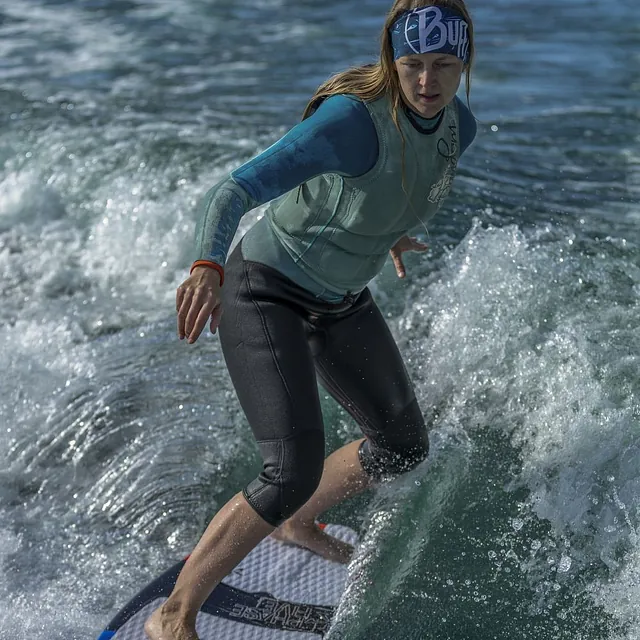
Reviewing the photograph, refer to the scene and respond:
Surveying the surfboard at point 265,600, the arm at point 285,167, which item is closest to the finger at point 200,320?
the arm at point 285,167

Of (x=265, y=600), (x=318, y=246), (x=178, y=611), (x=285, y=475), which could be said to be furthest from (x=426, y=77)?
(x=265, y=600)

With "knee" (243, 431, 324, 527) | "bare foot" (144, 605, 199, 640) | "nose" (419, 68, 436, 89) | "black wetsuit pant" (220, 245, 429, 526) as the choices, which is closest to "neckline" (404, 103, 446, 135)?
"nose" (419, 68, 436, 89)

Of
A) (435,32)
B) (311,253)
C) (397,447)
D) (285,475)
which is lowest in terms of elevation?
(397,447)

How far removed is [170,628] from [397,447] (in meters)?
1.13

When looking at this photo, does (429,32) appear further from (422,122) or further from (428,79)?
(422,122)

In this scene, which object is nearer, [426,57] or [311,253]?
[426,57]

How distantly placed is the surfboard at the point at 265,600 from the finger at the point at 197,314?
5.09ft

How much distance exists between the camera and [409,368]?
18.5 ft

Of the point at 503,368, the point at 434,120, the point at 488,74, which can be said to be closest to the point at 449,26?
the point at 434,120

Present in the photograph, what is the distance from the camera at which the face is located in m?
3.36

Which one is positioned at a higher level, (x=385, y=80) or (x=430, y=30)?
(x=430, y=30)

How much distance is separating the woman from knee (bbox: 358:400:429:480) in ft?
0.47

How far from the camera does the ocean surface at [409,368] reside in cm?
427

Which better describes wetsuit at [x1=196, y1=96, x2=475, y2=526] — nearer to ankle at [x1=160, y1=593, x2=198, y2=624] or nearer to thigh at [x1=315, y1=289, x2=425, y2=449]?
thigh at [x1=315, y1=289, x2=425, y2=449]
